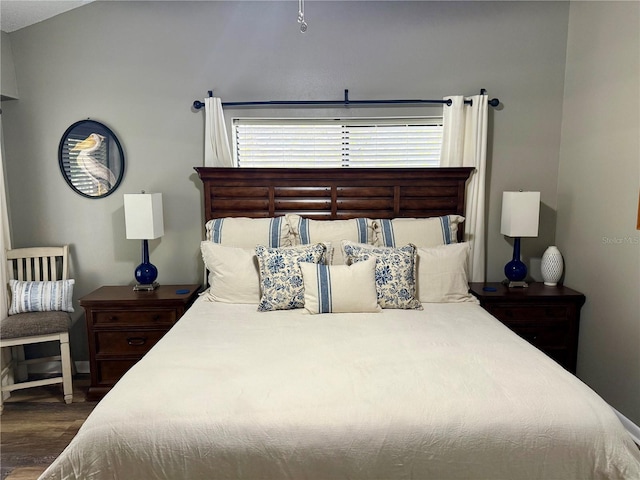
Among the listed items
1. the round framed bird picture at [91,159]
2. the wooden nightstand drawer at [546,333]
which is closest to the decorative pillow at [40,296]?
the round framed bird picture at [91,159]

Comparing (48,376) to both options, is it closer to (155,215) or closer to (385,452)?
(155,215)

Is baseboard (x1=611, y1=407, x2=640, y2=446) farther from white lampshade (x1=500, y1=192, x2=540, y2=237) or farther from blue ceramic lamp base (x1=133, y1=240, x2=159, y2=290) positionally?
blue ceramic lamp base (x1=133, y1=240, x2=159, y2=290)

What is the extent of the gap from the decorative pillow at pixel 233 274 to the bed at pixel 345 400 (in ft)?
0.34

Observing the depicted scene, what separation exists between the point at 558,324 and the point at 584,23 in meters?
2.04

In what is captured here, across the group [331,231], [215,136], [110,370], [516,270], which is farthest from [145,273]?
[516,270]

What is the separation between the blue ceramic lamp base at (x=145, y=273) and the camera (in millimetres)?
3170

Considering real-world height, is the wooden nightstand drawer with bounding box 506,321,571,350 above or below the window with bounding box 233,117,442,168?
below

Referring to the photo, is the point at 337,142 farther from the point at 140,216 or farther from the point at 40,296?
the point at 40,296

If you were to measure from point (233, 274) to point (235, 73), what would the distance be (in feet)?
4.99

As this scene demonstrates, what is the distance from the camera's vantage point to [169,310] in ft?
9.77

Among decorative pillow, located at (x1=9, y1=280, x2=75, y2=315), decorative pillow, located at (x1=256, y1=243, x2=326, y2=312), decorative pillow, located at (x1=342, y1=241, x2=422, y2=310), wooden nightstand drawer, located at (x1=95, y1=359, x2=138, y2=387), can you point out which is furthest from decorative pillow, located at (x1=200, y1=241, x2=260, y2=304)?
decorative pillow, located at (x1=9, y1=280, x2=75, y2=315)

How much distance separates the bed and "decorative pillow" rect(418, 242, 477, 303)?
103 millimetres

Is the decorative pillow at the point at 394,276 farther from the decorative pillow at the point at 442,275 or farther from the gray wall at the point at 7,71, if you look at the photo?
the gray wall at the point at 7,71

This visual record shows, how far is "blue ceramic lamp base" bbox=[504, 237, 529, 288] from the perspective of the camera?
125 inches
